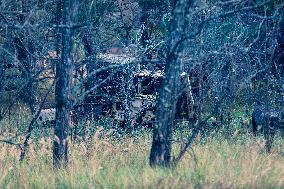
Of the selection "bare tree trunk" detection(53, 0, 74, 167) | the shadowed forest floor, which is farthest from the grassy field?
"bare tree trunk" detection(53, 0, 74, 167)

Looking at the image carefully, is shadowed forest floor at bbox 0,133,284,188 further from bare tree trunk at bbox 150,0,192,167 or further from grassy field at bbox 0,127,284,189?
bare tree trunk at bbox 150,0,192,167

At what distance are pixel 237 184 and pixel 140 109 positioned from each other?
26.6ft

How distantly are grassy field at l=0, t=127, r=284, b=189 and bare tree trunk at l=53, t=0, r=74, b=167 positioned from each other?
21cm

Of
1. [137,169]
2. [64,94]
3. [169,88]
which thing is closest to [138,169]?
[137,169]

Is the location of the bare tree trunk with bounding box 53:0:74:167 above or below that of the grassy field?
above

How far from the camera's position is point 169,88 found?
759cm

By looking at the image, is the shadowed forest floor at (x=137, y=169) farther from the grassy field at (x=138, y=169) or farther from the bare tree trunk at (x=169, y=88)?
the bare tree trunk at (x=169, y=88)

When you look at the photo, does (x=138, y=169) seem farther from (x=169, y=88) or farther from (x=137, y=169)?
(x=169, y=88)

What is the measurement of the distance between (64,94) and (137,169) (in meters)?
1.60

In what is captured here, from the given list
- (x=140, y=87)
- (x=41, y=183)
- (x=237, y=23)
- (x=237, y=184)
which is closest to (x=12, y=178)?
(x=41, y=183)

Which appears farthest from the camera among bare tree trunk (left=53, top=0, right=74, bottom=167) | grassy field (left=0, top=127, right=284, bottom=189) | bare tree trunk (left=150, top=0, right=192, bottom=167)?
bare tree trunk (left=53, top=0, right=74, bottom=167)

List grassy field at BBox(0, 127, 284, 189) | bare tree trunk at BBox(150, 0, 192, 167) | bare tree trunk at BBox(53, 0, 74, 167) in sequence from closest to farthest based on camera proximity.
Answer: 1. grassy field at BBox(0, 127, 284, 189)
2. bare tree trunk at BBox(150, 0, 192, 167)
3. bare tree trunk at BBox(53, 0, 74, 167)

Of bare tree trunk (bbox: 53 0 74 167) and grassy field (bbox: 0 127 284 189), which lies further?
bare tree trunk (bbox: 53 0 74 167)

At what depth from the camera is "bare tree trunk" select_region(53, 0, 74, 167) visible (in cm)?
798
